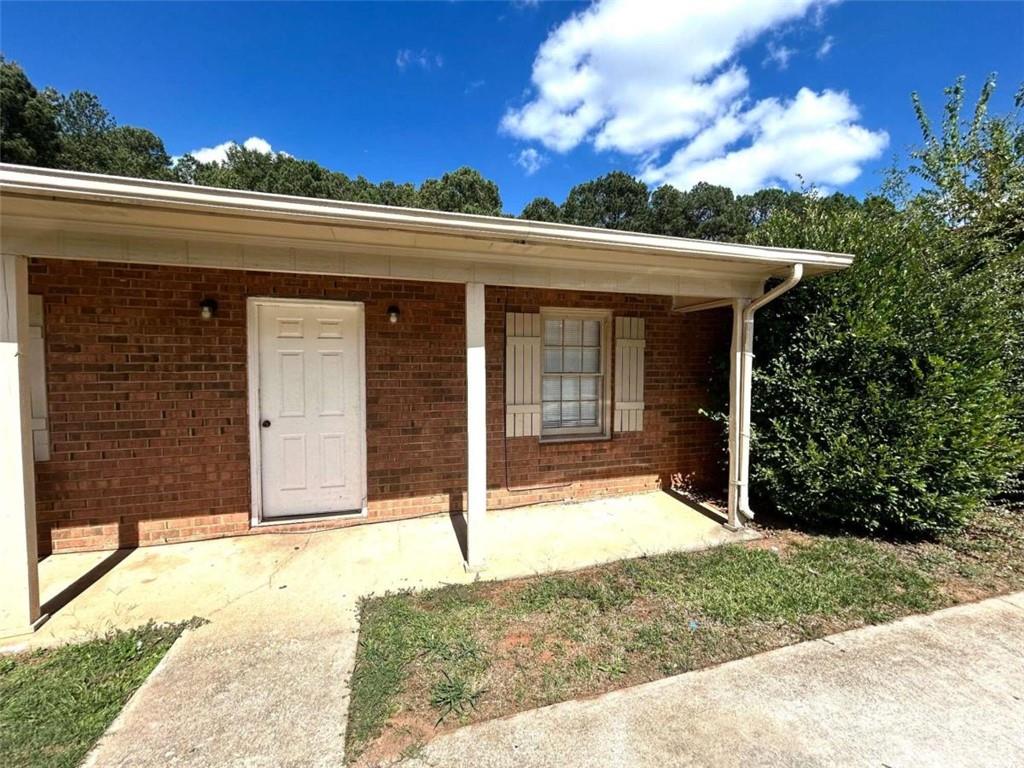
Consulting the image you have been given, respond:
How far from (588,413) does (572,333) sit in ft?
3.17

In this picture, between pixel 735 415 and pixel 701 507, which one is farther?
pixel 701 507

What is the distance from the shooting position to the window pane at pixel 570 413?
494 centimetres

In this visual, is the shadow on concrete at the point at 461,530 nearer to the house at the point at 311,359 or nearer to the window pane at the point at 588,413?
the house at the point at 311,359

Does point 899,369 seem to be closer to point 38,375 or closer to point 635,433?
point 635,433

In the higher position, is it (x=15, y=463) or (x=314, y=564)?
(x=15, y=463)

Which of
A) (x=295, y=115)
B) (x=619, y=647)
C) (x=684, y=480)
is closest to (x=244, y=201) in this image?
(x=619, y=647)

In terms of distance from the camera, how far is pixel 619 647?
241 cm

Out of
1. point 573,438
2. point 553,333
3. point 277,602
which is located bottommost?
point 277,602

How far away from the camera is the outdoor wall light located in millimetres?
3516

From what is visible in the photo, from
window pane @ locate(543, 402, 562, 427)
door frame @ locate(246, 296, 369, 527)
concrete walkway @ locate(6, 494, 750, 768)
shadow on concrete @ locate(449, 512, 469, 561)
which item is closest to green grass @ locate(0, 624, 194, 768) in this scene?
concrete walkway @ locate(6, 494, 750, 768)

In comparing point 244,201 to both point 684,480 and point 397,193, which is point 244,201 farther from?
point 397,193

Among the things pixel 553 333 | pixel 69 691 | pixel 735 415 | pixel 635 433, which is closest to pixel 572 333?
pixel 553 333

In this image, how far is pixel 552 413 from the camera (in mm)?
4883

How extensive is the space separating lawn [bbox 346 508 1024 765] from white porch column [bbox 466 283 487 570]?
1.02ft
